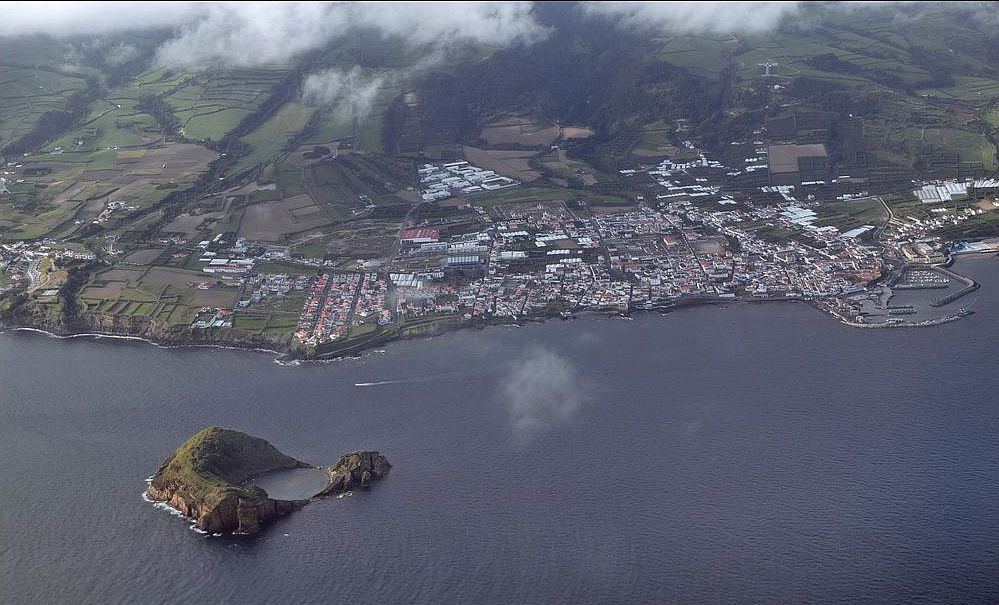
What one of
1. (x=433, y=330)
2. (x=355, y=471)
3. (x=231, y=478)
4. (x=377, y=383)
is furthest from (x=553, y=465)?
(x=433, y=330)

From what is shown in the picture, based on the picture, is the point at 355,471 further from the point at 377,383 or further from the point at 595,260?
the point at 595,260

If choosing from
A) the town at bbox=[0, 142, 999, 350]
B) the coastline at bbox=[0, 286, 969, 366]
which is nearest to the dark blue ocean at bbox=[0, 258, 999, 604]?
the coastline at bbox=[0, 286, 969, 366]

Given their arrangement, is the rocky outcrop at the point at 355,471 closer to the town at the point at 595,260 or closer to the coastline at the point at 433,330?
the coastline at the point at 433,330

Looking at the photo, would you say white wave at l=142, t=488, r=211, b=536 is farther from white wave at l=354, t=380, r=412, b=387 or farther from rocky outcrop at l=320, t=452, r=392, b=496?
white wave at l=354, t=380, r=412, b=387

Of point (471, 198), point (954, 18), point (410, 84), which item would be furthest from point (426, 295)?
point (954, 18)

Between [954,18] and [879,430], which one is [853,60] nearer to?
[954,18]

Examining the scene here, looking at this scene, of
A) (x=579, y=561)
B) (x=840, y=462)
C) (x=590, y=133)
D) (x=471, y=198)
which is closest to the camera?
(x=579, y=561)

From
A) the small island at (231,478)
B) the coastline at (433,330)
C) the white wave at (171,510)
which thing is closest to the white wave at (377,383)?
the coastline at (433,330)
